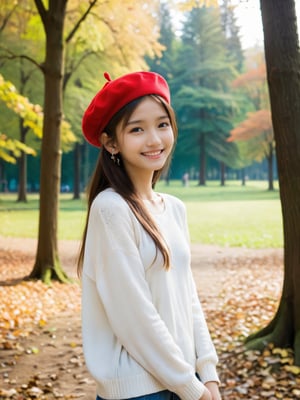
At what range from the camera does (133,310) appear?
168cm

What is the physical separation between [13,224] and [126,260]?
17.5 metres

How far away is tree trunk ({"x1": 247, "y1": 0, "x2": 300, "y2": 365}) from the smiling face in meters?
2.63

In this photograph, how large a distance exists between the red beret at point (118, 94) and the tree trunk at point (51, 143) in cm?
696

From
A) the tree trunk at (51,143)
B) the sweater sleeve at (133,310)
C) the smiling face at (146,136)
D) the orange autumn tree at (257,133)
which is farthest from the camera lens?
the orange autumn tree at (257,133)

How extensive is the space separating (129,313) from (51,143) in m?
7.35

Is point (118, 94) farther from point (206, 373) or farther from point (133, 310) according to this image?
point (206, 373)

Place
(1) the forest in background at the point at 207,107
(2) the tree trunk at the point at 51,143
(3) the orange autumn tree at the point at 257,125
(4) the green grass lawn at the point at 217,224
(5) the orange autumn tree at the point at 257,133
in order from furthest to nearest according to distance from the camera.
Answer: (1) the forest in background at the point at 207,107 < (3) the orange autumn tree at the point at 257,125 < (5) the orange autumn tree at the point at 257,133 < (4) the green grass lawn at the point at 217,224 < (2) the tree trunk at the point at 51,143

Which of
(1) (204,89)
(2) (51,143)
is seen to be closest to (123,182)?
(2) (51,143)

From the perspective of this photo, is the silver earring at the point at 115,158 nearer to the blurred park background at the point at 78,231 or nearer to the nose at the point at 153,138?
the nose at the point at 153,138

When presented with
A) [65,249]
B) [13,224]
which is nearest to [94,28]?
[65,249]

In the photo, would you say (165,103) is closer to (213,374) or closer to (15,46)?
(213,374)

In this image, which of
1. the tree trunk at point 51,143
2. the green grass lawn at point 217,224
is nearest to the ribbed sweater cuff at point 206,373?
the tree trunk at point 51,143

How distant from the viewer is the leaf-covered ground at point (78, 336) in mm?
4227

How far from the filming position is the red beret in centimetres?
186
